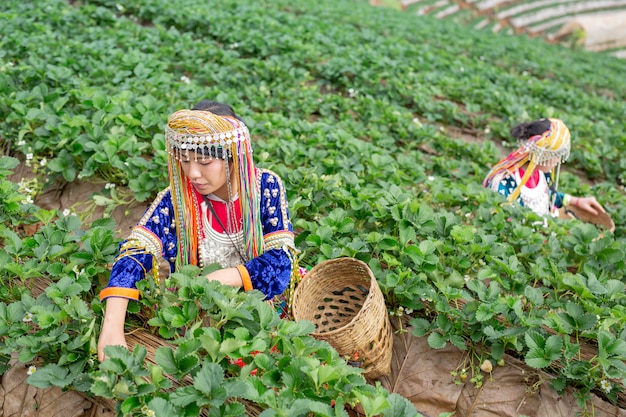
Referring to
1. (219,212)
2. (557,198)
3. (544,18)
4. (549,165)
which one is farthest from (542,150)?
(544,18)

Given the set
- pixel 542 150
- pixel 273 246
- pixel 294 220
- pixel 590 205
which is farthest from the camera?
pixel 590 205

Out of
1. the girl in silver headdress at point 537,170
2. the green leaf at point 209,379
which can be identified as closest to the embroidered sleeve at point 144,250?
the green leaf at point 209,379

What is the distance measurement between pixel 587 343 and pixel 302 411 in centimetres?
170

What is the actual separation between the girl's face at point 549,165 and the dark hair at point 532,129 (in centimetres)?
25

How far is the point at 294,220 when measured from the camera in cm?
342

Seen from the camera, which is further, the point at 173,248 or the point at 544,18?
the point at 544,18

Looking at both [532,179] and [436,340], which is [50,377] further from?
[532,179]

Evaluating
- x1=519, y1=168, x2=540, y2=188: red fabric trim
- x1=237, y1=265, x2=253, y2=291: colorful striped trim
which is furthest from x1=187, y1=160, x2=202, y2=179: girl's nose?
x1=519, y1=168, x2=540, y2=188: red fabric trim

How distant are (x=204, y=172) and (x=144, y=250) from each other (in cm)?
50

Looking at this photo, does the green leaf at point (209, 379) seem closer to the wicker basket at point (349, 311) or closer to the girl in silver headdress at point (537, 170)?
the wicker basket at point (349, 311)

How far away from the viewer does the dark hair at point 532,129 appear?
4.13 meters

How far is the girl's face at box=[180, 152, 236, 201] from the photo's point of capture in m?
2.43

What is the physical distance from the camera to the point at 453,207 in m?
4.23

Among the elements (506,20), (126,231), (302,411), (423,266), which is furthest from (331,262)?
(506,20)
